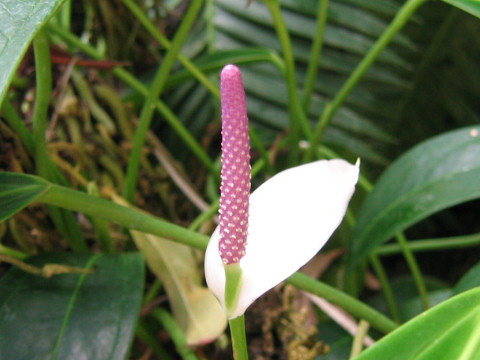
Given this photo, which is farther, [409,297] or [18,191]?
[409,297]

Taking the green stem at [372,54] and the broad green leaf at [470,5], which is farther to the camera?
the green stem at [372,54]

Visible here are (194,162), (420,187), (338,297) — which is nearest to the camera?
(338,297)

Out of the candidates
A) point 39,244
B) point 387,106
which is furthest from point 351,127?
point 39,244

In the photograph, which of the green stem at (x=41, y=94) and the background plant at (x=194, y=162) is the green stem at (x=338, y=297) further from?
the green stem at (x=41, y=94)

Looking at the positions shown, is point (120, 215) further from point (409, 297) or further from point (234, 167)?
point (409, 297)

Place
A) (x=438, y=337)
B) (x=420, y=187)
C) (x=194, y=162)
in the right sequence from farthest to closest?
(x=194, y=162)
(x=420, y=187)
(x=438, y=337)

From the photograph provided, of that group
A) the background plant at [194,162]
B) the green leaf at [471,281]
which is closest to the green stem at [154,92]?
the background plant at [194,162]

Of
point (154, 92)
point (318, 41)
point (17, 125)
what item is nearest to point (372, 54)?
point (318, 41)
